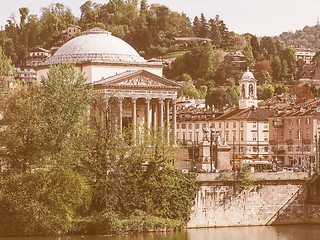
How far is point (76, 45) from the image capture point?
9681 centimetres

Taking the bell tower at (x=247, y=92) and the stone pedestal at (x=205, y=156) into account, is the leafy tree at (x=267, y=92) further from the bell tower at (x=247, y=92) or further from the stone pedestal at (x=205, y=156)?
the stone pedestal at (x=205, y=156)

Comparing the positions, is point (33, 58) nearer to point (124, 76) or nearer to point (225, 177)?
point (124, 76)

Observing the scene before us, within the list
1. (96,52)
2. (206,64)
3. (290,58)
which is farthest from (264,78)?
(96,52)

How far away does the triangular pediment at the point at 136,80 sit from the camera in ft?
298

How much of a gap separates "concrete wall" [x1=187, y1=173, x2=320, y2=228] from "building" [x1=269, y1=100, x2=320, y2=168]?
29864mm

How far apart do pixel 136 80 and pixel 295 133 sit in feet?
82.3

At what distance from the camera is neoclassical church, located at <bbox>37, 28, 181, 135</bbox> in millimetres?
91062

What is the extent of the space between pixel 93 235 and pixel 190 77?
116 metres

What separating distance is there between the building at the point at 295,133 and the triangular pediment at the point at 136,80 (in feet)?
60.1

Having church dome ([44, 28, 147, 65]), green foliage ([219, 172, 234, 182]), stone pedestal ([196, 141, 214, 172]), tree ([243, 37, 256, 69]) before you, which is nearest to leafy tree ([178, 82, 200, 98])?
tree ([243, 37, 256, 69])

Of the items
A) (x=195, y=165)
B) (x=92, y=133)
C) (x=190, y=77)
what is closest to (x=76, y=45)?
(x=195, y=165)

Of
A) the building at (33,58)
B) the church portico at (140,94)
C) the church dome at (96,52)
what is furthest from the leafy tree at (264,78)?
the church portico at (140,94)

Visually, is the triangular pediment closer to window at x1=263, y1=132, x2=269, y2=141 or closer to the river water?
the river water

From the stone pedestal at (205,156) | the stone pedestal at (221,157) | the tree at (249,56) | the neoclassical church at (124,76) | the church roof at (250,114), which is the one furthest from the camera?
the tree at (249,56)
